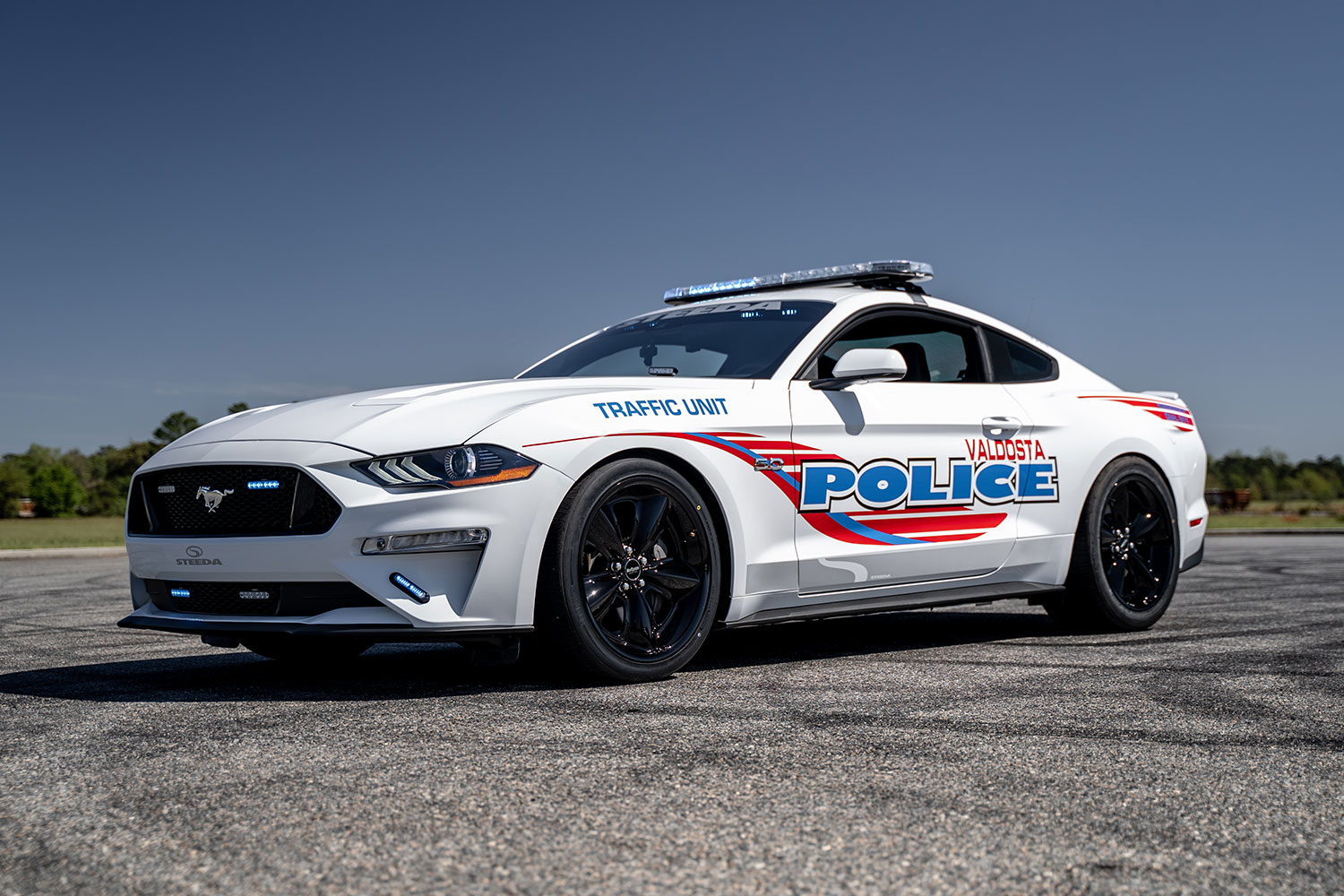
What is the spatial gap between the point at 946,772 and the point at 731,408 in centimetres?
211

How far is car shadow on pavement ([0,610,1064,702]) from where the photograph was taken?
14.9 feet

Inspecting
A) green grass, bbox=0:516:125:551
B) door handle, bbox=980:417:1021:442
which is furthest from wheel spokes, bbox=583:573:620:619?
green grass, bbox=0:516:125:551

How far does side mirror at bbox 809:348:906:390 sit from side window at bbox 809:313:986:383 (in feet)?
1.89

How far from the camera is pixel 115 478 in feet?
322

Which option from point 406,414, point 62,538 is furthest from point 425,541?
point 62,538

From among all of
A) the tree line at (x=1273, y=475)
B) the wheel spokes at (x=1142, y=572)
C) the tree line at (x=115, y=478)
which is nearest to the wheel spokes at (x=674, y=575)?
the wheel spokes at (x=1142, y=572)

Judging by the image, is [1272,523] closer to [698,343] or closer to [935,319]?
[935,319]

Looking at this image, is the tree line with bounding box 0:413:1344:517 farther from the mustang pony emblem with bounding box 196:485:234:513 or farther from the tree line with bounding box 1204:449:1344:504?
the mustang pony emblem with bounding box 196:485:234:513

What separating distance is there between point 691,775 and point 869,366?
8.17ft

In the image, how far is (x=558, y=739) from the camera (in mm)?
3598

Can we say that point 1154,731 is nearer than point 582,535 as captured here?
Yes

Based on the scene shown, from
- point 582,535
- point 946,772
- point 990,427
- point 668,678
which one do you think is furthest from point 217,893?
point 990,427

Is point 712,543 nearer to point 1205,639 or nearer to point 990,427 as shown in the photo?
point 990,427

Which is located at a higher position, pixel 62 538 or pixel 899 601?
pixel 899 601
